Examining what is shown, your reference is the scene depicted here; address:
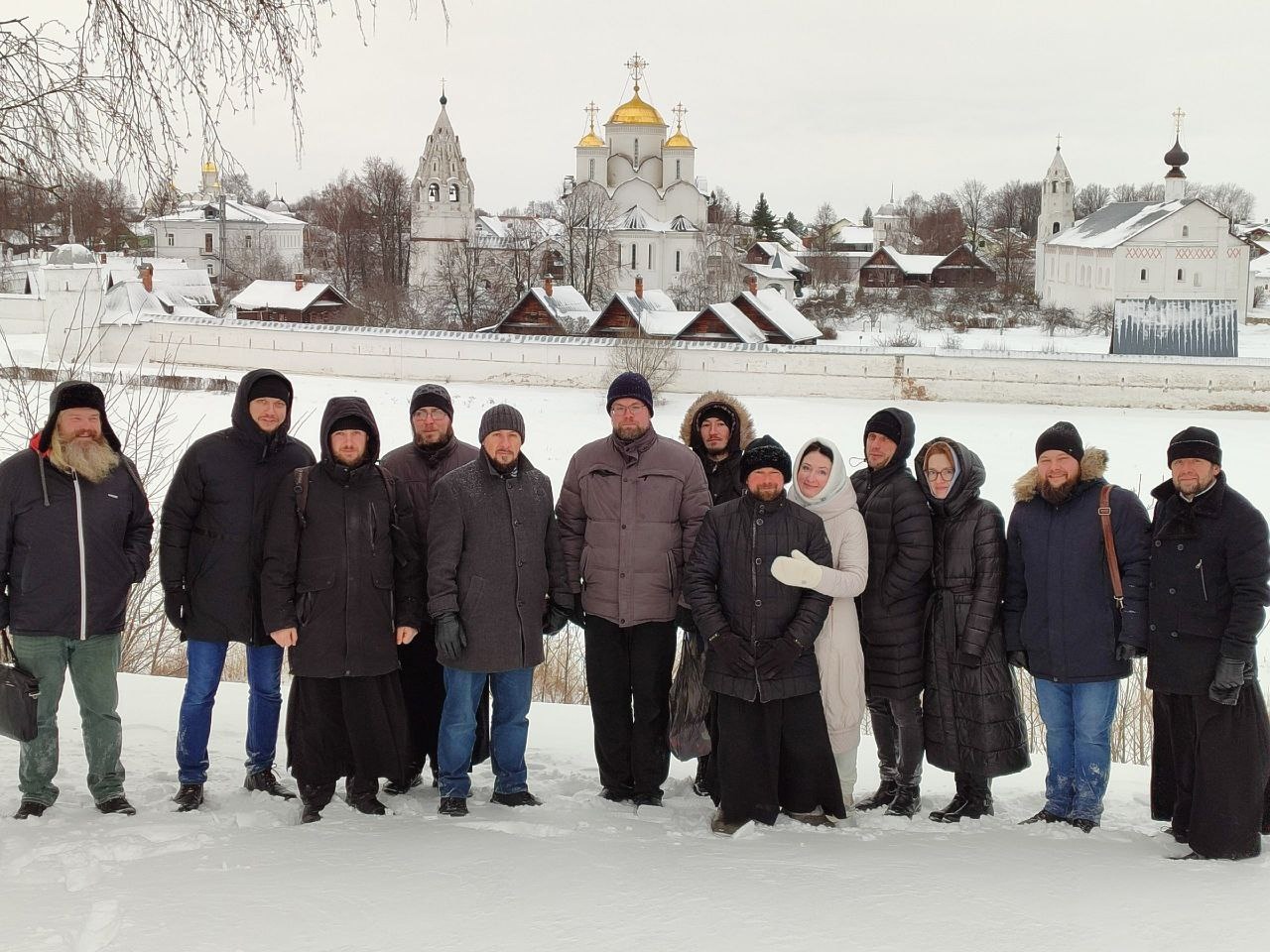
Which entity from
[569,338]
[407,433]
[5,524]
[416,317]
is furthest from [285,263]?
[5,524]

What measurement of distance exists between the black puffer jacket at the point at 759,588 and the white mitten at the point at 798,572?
0.05m

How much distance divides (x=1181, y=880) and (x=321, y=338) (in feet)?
101

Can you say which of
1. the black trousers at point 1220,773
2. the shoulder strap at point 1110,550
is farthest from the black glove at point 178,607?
the black trousers at point 1220,773

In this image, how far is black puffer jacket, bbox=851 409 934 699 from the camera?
13.6 feet

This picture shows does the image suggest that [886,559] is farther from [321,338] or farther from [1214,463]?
[321,338]

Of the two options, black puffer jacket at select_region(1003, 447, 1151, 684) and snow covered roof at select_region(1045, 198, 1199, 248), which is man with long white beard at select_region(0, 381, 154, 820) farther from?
snow covered roof at select_region(1045, 198, 1199, 248)

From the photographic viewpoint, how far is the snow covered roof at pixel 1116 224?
43.6 m

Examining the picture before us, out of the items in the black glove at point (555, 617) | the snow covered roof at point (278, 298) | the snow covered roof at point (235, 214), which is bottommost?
the black glove at point (555, 617)

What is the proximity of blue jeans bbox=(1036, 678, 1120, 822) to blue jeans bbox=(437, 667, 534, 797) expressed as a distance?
1759 mm

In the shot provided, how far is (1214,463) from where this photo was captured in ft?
12.6

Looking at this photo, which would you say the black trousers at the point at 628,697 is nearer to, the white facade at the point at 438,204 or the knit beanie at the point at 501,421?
the knit beanie at the point at 501,421

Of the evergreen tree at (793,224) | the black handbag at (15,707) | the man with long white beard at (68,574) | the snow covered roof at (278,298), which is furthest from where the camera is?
the evergreen tree at (793,224)

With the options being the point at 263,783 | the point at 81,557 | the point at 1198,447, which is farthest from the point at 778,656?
the point at 81,557

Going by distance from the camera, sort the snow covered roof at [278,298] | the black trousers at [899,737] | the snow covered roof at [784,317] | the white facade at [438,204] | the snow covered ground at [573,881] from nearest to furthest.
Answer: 1. the snow covered ground at [573,881]
2. the black trousers at [899,737]
3. the snow covered roof at [784,317]
4. the snow covered roof at [278,298]
5. the white facade at [438,204]
